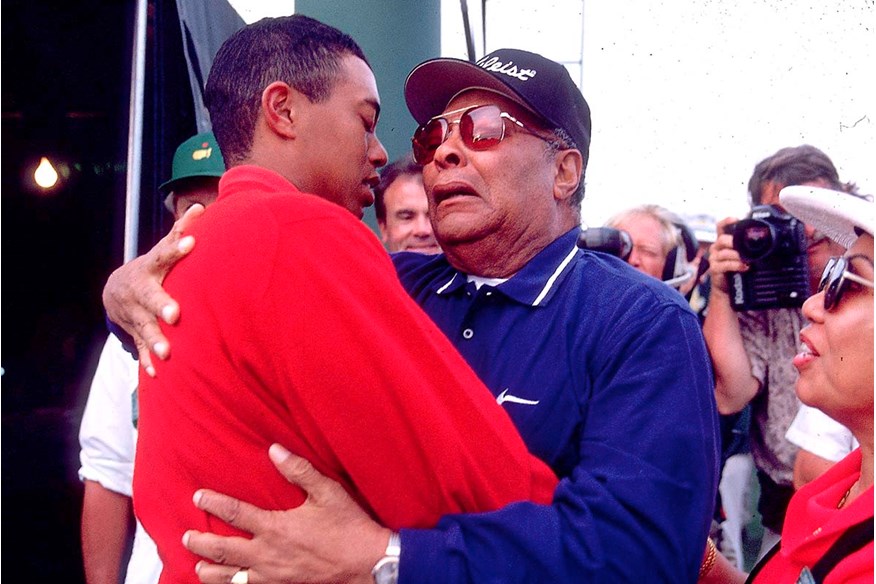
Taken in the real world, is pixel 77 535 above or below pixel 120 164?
below

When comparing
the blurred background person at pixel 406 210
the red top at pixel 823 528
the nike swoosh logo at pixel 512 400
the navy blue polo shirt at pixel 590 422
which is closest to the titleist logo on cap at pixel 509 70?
the navy blue polo shirt at pixel 590 422

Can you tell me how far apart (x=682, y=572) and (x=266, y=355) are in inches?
31.2

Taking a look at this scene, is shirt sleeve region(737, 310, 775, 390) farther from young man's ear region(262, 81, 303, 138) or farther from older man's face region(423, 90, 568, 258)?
young man's ear region(262, 81, 303, 138)

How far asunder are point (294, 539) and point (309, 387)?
250 mm

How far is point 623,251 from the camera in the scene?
10.9 feet

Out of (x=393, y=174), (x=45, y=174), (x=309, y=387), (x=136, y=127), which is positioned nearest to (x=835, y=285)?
(x=309, y=387)

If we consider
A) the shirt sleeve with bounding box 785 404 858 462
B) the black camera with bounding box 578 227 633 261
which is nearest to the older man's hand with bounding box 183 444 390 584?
the shirt sleeve with bounding box 785 404 858 462

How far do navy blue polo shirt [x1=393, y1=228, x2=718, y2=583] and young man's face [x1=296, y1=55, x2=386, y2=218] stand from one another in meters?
0.36

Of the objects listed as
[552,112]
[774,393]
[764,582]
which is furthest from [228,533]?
[774,393]

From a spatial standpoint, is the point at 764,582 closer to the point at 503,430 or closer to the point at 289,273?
the point at 503,430

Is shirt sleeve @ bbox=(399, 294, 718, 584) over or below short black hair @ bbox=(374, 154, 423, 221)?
below

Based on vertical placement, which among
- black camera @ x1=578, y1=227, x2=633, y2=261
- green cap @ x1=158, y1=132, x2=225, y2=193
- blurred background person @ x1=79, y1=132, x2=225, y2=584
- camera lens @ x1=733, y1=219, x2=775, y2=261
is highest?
green cap @ x1=158, y1=132, x2=225, y2=193

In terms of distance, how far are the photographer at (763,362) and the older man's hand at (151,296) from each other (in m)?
2.05

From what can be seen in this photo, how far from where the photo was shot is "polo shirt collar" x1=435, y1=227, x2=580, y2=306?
5.61 feet
